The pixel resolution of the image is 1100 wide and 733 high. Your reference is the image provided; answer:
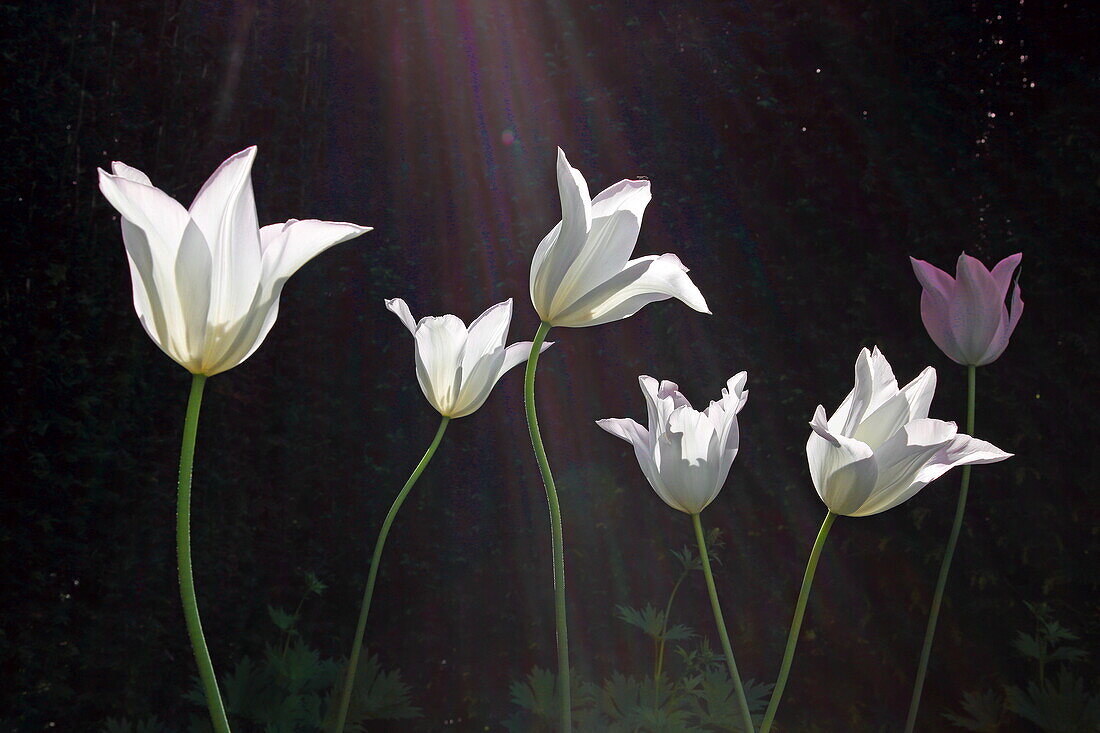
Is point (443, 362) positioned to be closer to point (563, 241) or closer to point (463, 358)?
point (463, 358)

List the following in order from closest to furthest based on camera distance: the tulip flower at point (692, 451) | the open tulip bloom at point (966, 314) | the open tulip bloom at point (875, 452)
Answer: the open tulip bloom at point (875, 452), the tulip flower at point (692, 451), the open tulip bloom at point (966, 314)

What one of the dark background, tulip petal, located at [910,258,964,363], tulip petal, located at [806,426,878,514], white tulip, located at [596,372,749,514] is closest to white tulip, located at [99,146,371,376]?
white tulip, located at [596,372,749,514]

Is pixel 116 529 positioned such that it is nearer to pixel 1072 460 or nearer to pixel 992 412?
pixel 992 412

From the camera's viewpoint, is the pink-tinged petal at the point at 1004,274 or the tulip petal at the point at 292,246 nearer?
the tulip petal at the point at 292,246

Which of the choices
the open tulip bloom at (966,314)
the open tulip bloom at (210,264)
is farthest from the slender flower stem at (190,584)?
the open tulip bloom at (966,314)

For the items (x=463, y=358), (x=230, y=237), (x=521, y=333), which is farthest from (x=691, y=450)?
(x=521, y=333)

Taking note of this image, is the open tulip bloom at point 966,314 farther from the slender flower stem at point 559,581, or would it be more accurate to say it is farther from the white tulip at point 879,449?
the slender flower stem at point 559,581

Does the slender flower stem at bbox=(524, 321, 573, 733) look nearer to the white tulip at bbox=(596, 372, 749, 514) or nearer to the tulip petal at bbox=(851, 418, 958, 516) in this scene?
the white tulip at bbox=(596, 372, 749, 514)
